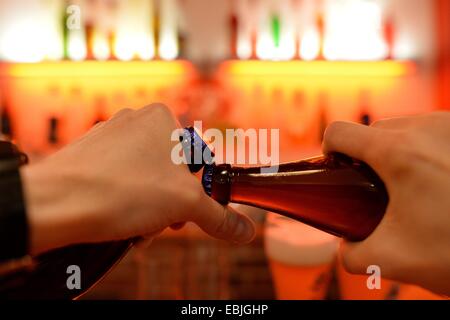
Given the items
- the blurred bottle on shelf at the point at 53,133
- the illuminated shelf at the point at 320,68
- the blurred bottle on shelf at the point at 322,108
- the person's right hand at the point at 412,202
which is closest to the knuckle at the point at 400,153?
the person's right hand at the point at 412,202

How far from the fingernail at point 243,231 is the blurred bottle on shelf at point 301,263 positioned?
0.16 m

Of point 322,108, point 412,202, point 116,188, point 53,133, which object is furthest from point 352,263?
point 53,133

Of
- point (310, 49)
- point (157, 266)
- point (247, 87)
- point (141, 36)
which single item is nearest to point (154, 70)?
point (141, 36)

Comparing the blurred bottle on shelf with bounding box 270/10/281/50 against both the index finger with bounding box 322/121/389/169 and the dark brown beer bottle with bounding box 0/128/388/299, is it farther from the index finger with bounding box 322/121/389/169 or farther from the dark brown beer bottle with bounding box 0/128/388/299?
the index finger with bounding box 322/121/389/169

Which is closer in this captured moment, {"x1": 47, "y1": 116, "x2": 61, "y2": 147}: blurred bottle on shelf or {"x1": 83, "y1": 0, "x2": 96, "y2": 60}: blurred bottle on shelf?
{"x1": 83, "y1": 0, "x2": 96, "y2": 60}: blurred bottle on shelf

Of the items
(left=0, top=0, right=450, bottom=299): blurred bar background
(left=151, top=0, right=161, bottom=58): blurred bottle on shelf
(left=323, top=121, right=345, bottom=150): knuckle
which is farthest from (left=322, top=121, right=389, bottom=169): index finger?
(left=151, top=0, right=161, bottom=58): blurred bottle on shelf

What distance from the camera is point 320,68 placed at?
2615mm

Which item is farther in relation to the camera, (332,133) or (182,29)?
(182,29)

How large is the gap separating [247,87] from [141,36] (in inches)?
26.6

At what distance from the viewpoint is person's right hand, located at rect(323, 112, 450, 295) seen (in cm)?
42

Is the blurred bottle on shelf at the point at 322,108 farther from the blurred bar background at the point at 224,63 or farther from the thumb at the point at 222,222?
the thumb at the point at 222,222

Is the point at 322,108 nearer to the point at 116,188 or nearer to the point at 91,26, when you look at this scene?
the point at 91,26

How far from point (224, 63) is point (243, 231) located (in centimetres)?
208

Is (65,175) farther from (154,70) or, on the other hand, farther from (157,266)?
(154,70)
